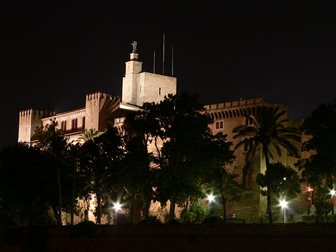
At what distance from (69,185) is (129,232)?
2350 cm

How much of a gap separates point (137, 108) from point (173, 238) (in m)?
43.9

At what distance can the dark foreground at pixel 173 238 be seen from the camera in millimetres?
34875

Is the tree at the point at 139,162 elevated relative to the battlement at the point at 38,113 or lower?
lower

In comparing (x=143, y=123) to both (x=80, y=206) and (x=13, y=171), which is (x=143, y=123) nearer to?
(x=13, y=171)

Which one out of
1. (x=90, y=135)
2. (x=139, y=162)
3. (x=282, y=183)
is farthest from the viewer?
(x=90, y=135)

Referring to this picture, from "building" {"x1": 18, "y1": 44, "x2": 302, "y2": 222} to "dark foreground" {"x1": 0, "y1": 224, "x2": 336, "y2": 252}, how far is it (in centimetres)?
1853

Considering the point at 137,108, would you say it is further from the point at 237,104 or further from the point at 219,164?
the point at 219,164

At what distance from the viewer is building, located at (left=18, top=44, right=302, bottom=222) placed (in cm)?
6362

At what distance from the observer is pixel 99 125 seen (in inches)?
3132

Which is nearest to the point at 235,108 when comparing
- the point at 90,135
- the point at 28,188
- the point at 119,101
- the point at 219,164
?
the point at 219,164

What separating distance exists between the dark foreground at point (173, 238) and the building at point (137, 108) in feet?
60.8

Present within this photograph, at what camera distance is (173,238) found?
39.2 meters

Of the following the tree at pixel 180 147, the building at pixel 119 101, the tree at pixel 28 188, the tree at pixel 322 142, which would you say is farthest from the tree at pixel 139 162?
the building at pixel 119 101

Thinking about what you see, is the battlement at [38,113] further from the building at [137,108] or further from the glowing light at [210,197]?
the glowing light at [210,197]
